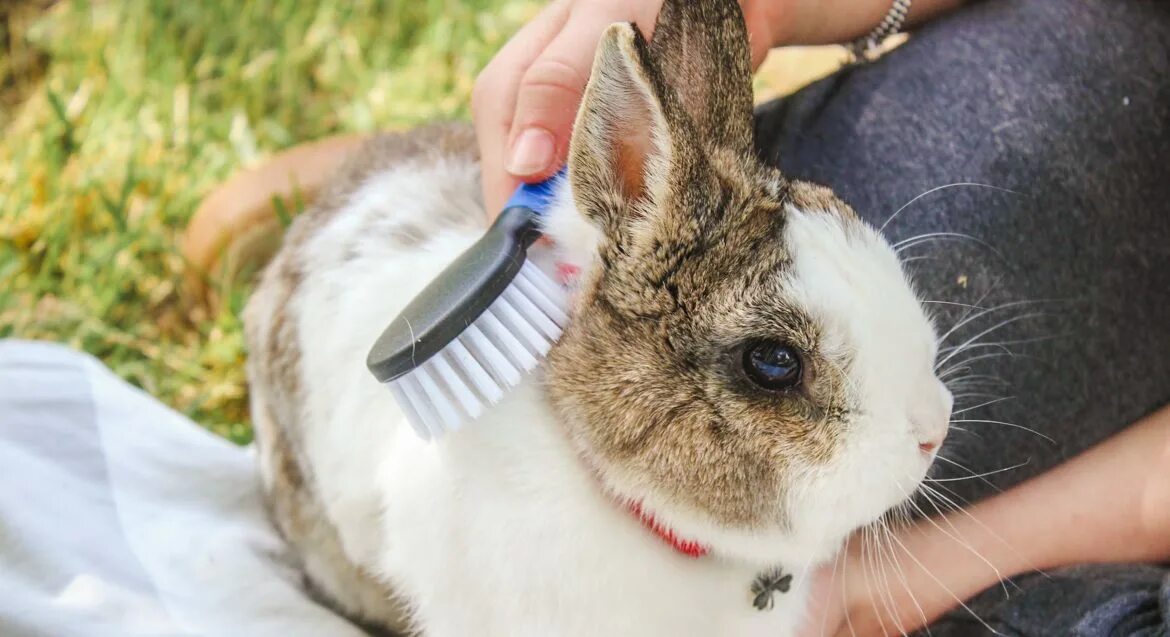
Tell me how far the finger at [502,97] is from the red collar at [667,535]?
598 millimetres

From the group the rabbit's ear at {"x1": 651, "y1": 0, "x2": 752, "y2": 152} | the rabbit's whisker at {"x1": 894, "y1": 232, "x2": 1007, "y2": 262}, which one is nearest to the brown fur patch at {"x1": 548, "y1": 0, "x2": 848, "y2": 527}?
the rabbit's ear at {"x1": 651, "y1": 0, "x2": 752, "y2": 152}

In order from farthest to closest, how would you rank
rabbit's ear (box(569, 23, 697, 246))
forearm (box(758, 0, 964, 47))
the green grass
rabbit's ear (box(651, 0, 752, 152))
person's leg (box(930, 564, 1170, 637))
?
the green grass
forearm (box(758, 0, 964, 47))
person's leg (box(930, 564, 1170, 637))
rabbit's ear (box(651, 0, 752, 152))
rabbit's ear (box(569, 23, 697, 246))

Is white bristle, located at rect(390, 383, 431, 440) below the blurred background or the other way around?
the other way around

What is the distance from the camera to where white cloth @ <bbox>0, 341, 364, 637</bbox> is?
1.82 metres

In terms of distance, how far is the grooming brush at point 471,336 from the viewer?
1.49m

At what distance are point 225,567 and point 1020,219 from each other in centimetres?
173

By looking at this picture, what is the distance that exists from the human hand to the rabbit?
0.35 ft

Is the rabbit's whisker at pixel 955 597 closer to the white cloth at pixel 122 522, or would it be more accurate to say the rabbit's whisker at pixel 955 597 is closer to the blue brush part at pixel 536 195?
the blue brush part at pixel 536 195

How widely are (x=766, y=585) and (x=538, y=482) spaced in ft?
1.45

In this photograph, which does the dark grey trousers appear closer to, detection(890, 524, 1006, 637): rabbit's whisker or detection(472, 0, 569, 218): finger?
detection(890, 524, 1006, 637): rabbit's whisker

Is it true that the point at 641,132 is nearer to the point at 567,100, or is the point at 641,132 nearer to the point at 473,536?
the point at 567,100

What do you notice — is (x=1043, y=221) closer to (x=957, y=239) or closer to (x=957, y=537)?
(x=957, y=239)

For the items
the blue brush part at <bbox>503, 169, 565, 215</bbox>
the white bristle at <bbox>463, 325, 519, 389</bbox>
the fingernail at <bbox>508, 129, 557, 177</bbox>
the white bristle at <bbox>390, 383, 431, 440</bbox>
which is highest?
the fingernail at <bbox>508, 129, 557, 177</bbox>

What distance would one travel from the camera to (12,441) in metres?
2.02
